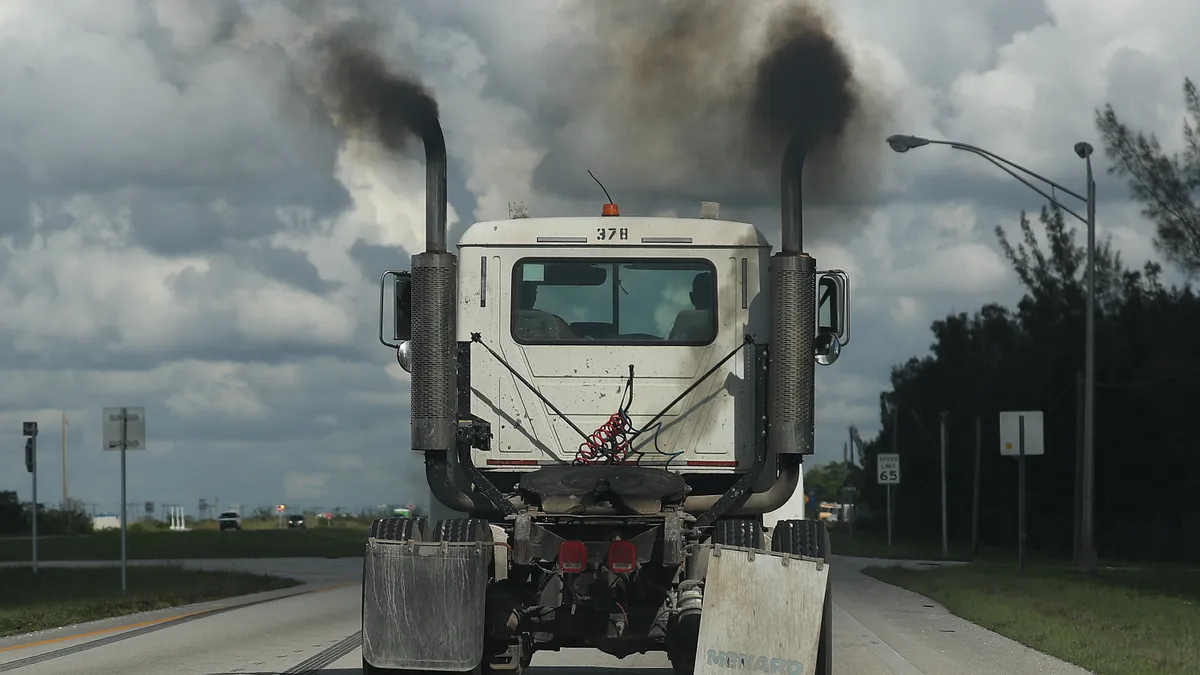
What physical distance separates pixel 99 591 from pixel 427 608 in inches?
720

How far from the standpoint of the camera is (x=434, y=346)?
39.0 feet

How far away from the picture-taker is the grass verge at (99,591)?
70.8 ft

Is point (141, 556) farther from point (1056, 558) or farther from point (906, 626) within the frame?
point (906, 626)

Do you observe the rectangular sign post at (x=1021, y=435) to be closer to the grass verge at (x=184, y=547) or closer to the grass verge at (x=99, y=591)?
the grass verge at (x=99, y=591)

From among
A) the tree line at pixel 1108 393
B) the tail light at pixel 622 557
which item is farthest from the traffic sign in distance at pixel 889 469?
the tail light at pixel 622 557

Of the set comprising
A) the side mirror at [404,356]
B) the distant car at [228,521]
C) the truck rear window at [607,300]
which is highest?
the truck rear window at [607,300]

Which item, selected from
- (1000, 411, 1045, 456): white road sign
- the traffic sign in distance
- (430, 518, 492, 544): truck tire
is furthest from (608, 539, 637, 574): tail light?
the traffic sign in distance

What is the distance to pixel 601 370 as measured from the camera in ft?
41.0

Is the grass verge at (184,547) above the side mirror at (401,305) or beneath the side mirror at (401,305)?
beneath

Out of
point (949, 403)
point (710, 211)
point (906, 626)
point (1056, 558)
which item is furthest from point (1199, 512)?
point (710, 211)

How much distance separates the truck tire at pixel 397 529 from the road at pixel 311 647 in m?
3.35

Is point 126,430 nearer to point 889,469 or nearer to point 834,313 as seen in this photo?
point 834,313

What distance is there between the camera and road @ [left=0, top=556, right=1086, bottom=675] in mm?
14688

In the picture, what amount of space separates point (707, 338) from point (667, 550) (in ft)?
7.24
